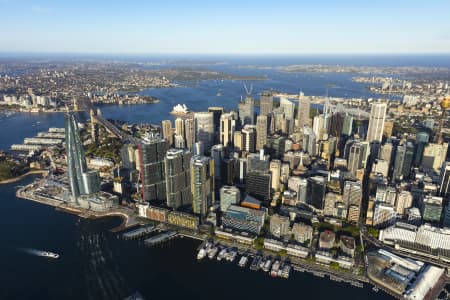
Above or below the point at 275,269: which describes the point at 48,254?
below

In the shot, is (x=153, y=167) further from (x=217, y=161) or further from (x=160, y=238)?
(x=217, y=161)

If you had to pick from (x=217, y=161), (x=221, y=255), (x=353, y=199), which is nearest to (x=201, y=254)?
(x=221, y=255)

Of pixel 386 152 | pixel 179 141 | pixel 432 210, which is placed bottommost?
pixel 432 210

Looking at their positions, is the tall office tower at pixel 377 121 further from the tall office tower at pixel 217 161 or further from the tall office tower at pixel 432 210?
the tall office tower at pixel 217 161

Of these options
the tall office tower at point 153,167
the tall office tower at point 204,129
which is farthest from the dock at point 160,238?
the tall office tower at point 204,129

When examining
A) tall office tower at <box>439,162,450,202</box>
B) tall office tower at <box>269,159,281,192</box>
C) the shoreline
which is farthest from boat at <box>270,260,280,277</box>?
the shoreline

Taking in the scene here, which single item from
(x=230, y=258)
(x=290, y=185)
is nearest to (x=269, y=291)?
(x=230, y=258)

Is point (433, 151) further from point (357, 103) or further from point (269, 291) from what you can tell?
point (357, 103)

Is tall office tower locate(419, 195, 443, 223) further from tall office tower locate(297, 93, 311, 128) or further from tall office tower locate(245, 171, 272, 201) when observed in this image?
tall office tower locate(297, 93, 311, 128)
